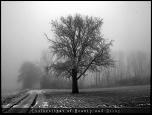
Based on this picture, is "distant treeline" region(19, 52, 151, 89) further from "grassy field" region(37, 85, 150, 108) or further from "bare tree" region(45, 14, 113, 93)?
"grassy field" region(37, 85, 150, 108)

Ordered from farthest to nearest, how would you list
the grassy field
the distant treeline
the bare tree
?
the distant treeline < the bare tree < the grassy field

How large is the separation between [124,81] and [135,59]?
67744 millimetres

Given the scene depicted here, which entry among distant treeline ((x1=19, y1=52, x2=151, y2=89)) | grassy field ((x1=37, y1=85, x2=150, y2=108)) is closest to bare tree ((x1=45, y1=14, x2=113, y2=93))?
distant treeline ((x1=19, y1=52, x2=151, y2=89))

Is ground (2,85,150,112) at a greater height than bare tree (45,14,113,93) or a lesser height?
lesser

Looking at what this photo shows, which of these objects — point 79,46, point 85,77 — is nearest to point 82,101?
point 79,46

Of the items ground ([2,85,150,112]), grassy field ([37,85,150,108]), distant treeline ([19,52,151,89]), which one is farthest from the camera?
distant treeline ([19,52,151,89])

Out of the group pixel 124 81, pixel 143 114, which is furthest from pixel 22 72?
pixel 143 114

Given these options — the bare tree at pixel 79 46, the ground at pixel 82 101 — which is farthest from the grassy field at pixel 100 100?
the bare tree at pixel 79 46

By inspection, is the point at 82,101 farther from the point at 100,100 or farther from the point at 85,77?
the point at 85,77

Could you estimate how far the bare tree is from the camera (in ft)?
127

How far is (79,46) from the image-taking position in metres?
39.8

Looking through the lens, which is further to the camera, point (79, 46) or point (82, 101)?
point (79, 46)

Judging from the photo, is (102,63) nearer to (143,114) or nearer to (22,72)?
(143,114)

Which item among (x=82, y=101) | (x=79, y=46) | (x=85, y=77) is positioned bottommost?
(x=82, y=101)
